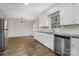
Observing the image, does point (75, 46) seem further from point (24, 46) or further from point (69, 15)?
point (24, 46)

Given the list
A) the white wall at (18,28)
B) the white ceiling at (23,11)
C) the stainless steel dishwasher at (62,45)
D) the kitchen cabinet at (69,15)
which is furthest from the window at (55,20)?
the white wall at (18,28)

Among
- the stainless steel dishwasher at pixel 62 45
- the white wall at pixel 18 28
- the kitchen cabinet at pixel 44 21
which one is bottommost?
the stainless steel dishwasher at pixel 62 45

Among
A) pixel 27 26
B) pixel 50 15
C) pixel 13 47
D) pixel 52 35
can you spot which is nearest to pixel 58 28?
pixel 52 35

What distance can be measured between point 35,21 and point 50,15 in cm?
36

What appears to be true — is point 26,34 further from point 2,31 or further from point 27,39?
point 2,31

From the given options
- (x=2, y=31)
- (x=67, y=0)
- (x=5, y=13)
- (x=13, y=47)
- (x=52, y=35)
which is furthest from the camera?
(x=52, y=35)

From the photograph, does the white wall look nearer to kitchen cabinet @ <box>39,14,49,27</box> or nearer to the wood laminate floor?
the wood laminate floor

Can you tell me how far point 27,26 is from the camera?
79.5 inches

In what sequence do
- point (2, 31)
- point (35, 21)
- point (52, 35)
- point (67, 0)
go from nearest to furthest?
1. point (67, 0)
2. point (35, 21)
3. point (2, 31)
4. point (52, 35)

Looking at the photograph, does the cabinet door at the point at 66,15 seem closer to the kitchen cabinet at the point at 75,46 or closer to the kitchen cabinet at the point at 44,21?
the kitchen cabinet at the point at 44,21

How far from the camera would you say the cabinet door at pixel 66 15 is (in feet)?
7.45

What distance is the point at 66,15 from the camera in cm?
241

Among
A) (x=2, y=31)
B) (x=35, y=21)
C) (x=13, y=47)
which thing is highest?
(x=35, y=21)

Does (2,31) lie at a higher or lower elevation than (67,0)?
lower
